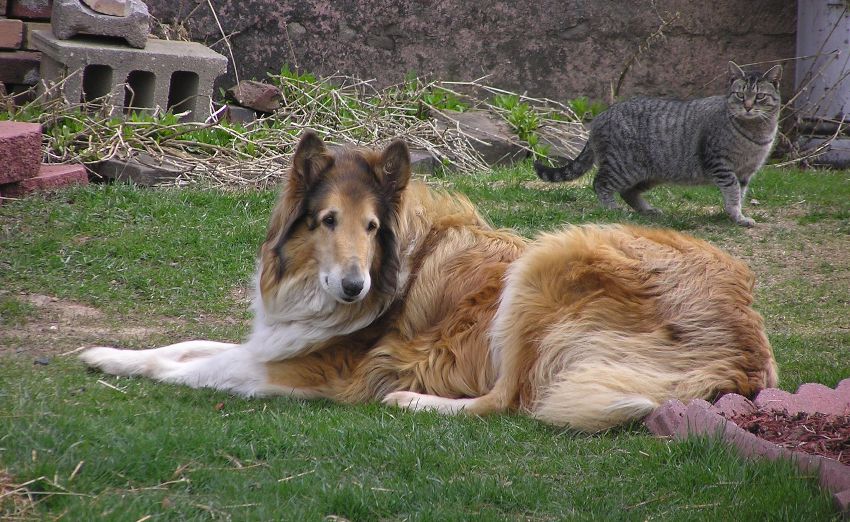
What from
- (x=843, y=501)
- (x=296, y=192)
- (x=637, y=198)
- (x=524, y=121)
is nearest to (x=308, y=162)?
(x=296, y=192)

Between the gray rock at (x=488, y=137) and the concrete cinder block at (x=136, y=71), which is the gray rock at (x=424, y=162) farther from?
the concrete cinder block at (x=136, y=71)

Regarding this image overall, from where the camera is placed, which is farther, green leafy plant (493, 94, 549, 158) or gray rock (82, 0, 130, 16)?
green leafy plant (493, 94, 549, 158)

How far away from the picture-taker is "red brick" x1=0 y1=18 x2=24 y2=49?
959 centimetres

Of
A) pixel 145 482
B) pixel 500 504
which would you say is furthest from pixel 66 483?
pixel 500 504

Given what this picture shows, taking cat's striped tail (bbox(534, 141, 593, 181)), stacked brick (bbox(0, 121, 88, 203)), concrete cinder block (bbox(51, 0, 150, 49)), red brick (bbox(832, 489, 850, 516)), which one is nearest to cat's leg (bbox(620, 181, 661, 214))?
cat's striped tail (bbox(534, 141, 593, 181))

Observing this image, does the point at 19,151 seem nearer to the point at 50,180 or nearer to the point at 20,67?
the point at 50,180

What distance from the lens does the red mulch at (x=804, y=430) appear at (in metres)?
3.84

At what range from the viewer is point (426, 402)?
188 inches

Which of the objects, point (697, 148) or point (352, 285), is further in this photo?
point (697, 148)

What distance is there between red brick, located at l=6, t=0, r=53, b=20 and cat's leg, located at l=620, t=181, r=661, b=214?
6138 millimetres

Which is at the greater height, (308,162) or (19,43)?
(308,162)

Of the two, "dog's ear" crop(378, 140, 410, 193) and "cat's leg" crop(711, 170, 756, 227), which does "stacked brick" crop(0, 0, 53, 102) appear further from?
"cat's leg" crop(711, 170, 756, 227)

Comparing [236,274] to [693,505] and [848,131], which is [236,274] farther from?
[848,131]

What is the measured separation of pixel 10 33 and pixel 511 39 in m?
5.83
